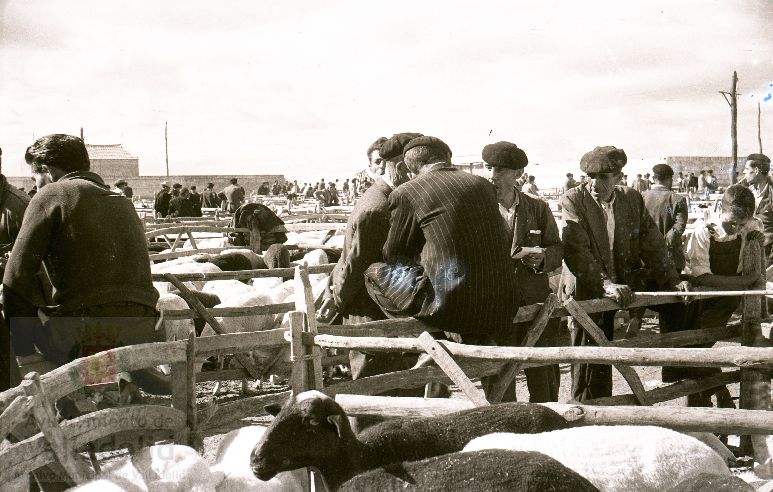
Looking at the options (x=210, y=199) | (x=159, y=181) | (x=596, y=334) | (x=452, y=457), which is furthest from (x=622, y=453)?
(x=159, y=181)

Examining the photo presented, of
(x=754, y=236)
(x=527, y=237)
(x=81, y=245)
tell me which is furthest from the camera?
(x=754, y=236)

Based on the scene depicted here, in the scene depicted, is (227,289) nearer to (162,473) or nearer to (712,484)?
(162,473)

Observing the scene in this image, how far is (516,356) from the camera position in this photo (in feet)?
12.4

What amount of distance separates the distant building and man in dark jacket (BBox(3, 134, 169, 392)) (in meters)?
69.9

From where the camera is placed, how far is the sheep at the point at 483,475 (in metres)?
2.39

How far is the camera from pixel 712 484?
2490 mm

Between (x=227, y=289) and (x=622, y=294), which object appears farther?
(x=227, y=289)

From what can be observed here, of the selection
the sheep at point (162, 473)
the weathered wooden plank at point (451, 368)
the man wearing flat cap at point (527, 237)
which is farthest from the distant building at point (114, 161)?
the sheep at point (162, 473)

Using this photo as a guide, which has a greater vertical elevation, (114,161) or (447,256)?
(114,161)

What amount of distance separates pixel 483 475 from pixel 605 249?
3.56 metres

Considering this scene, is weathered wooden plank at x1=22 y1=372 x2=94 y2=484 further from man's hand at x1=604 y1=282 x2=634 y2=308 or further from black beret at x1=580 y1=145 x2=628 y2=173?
black beret at x1=580 y1=145 x2=628 y2=173

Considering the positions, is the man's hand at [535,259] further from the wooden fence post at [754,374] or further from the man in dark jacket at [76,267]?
the man in dark jacket at [76,267]

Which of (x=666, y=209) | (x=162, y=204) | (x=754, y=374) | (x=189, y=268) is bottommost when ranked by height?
(x=754, y=374)

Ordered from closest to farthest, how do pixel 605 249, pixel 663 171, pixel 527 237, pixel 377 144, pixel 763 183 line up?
1. pixel 527 237
2. pixel 605 249
3. pixel 377 144
4. pixel 663 171
5. pixel 763 183
